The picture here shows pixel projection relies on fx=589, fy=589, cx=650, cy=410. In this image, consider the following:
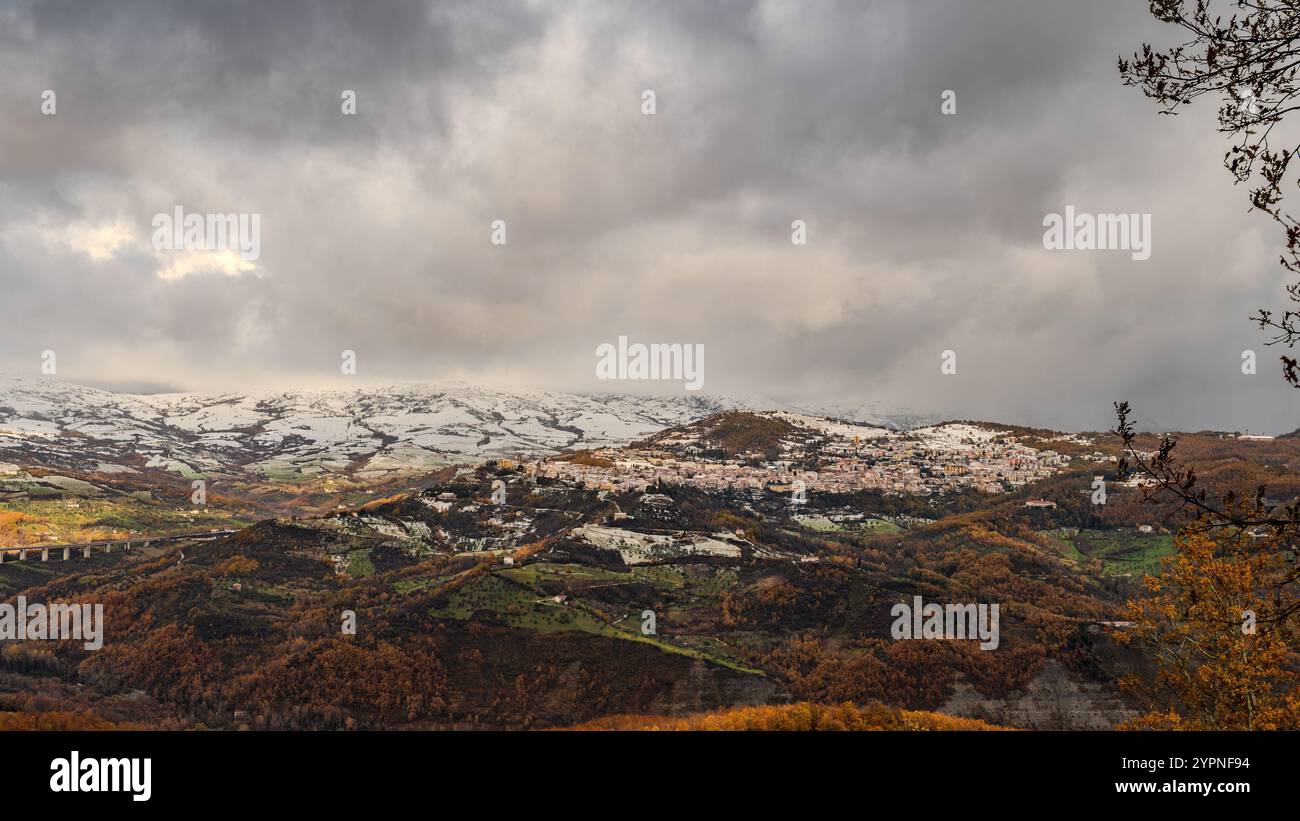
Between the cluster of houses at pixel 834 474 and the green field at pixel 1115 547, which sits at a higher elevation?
the cluster of houses at pixel 834 474

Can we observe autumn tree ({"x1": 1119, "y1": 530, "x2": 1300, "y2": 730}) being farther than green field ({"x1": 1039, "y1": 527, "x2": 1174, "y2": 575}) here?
No

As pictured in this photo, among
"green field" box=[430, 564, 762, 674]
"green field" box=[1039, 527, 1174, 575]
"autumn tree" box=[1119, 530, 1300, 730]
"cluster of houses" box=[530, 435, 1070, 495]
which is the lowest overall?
"green field" box=[1039, 527, 1174, 575]

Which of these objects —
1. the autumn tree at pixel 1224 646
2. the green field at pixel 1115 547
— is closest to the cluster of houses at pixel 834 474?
the green field at pixel 1115 547

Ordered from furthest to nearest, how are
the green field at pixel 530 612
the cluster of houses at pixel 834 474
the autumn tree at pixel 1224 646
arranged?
1. the cluster of houses at pixel 834 474
2. the green field at pixel 530 612
3. the autumn tree at pixel 1224 646

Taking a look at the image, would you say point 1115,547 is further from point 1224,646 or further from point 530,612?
point 1224,646

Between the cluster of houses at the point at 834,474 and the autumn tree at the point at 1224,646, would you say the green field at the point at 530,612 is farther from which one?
the cluster of houses at the point at 834,474

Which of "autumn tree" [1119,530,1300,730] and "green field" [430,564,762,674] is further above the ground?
"autumn tree" [1119,530,1300,730]

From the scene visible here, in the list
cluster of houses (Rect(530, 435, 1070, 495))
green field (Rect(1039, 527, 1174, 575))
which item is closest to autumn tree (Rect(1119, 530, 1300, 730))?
green field (Rect(1039, 527, 1174, 575))

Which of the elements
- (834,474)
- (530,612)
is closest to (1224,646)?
(530,612)

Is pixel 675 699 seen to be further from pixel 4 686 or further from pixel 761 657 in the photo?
pixel 4 686

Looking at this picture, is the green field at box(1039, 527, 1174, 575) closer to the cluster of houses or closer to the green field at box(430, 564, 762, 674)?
the cluster of houses

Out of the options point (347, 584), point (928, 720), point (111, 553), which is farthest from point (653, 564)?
point (111, 553)
